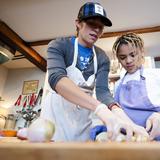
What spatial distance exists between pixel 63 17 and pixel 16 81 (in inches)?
71.5

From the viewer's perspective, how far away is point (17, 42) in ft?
9.25

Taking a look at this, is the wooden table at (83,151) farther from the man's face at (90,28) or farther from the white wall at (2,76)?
the white wall at (2,76)

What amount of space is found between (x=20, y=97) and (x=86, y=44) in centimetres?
270

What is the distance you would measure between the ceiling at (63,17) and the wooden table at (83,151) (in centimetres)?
210

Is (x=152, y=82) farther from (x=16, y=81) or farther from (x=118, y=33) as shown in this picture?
(x=16, y=81)

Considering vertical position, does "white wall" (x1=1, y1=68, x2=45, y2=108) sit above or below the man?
above

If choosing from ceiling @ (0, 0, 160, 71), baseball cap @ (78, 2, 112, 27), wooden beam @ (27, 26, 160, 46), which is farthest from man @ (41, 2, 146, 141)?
wooden beam @ (27, 26, 160, 46)

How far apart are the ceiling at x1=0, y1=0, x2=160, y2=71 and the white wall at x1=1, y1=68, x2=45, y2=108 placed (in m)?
0.96

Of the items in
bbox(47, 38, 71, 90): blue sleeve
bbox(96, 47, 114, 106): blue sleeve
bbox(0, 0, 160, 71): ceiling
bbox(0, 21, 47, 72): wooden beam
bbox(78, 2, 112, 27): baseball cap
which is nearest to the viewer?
bbox(47, 38, 71, 90): blue sleeve

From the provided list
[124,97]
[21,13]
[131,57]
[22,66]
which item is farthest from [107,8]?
[22,66]

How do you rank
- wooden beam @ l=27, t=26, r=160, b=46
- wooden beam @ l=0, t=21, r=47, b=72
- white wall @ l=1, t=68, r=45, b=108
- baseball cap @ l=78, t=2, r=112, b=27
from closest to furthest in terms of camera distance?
baseball cap @ l=78, t=2, r=112, b=27, wooden beam @ l=27, t=26, r=160, b=46, wooden beam @ l=0, t=21, r=47, b=72, white wall @ l=1, t=68, r=45, b=108

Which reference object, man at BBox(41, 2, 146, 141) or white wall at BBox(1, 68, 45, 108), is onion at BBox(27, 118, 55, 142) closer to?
man at BBox(41, 2, 146, 141)

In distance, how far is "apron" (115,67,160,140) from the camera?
3.40ft

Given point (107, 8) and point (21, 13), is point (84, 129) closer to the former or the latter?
point (107, 8)
